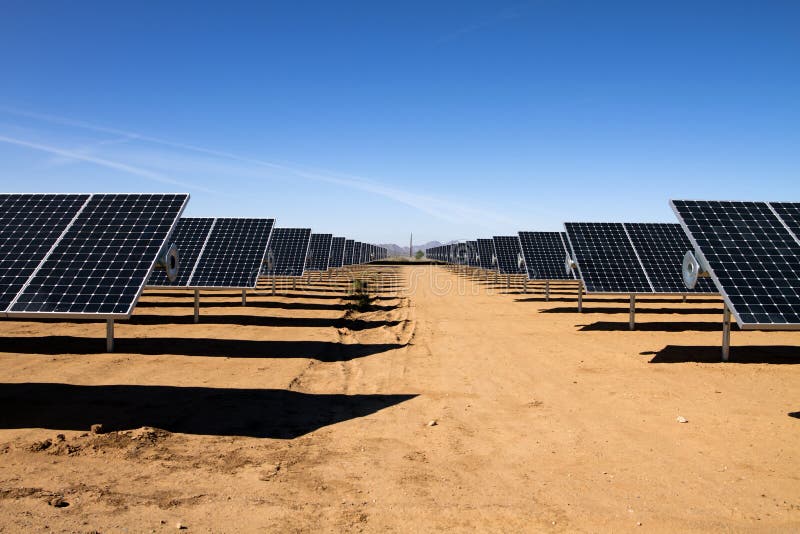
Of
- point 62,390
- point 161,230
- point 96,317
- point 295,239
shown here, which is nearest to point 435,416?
point 62,390

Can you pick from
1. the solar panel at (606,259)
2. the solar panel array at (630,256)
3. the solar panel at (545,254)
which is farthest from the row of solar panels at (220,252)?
the solar panel at (545,254)

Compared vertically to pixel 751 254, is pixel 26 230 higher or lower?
higher

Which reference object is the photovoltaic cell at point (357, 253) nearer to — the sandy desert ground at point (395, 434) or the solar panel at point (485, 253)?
the solar panel at point (485, 253)

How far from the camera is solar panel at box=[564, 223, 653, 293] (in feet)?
67.5

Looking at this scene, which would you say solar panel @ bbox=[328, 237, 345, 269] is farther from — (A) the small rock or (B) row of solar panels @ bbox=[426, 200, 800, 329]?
(A) the small rock

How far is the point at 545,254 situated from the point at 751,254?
16760 mm

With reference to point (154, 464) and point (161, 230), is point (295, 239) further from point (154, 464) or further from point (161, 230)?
point (154, 464)

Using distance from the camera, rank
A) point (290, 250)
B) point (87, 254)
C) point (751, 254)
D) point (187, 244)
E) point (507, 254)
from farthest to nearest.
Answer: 1. point (507, 254)
2. point (290, 250)
3. point (187, 244)
4. point (751, 254)
5. point (87, 254)

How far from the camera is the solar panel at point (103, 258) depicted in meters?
12.5

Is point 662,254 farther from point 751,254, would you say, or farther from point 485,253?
point 485,253

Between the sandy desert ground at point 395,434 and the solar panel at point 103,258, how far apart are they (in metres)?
1.53

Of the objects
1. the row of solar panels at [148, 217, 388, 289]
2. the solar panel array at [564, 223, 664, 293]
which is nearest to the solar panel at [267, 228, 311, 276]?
the row of solar panels at [148, 217, 388, 289]

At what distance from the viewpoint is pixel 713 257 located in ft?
46.0

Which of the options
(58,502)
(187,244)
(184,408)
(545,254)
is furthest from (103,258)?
(545,254)
